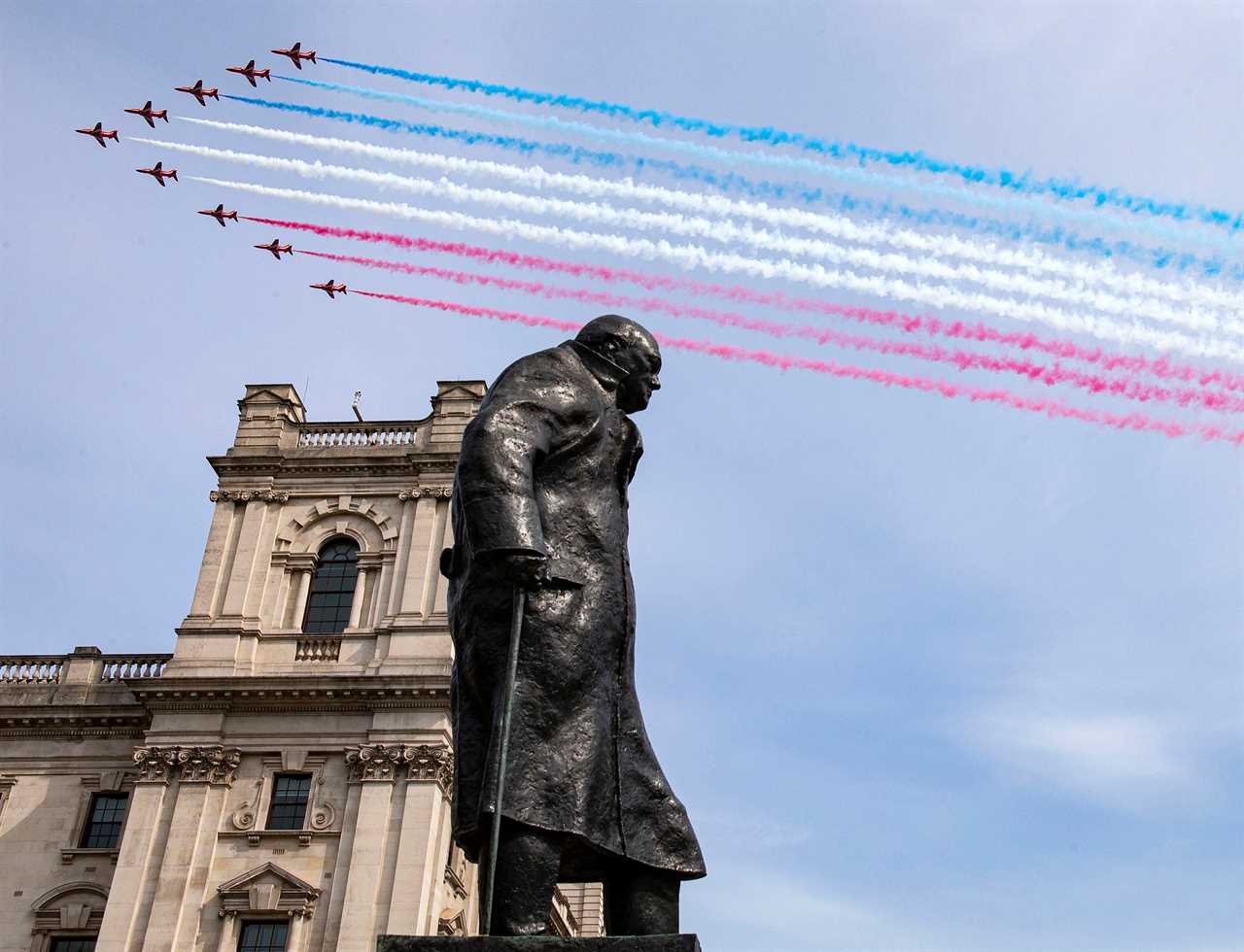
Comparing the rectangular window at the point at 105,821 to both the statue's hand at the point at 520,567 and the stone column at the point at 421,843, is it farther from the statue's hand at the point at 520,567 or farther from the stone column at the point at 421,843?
the statue's hand at the point at 520,567

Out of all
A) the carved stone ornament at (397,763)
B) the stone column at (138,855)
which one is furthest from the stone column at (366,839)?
the stone column at (138,855)

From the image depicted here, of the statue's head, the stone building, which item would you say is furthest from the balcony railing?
the statue's head

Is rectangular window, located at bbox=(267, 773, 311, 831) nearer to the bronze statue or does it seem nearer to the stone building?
the stone building

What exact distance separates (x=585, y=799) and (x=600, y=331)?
2.10 meters

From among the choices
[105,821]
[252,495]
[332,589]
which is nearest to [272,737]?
[332,589]

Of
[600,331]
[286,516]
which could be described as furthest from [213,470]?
[600,331]

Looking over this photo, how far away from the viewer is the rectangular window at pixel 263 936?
1266 inches

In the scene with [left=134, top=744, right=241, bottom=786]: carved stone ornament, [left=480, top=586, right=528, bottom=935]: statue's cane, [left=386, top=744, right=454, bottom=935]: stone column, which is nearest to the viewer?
[left=480, top=586, right=528, bottom=935]: statue's cane

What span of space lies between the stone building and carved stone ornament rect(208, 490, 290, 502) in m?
0.06

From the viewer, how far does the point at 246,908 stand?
32531 mm

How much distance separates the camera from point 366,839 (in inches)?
1293

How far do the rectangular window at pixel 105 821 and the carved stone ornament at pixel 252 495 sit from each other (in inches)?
316

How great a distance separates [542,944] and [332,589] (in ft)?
112

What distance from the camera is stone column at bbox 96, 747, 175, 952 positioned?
32656mm
